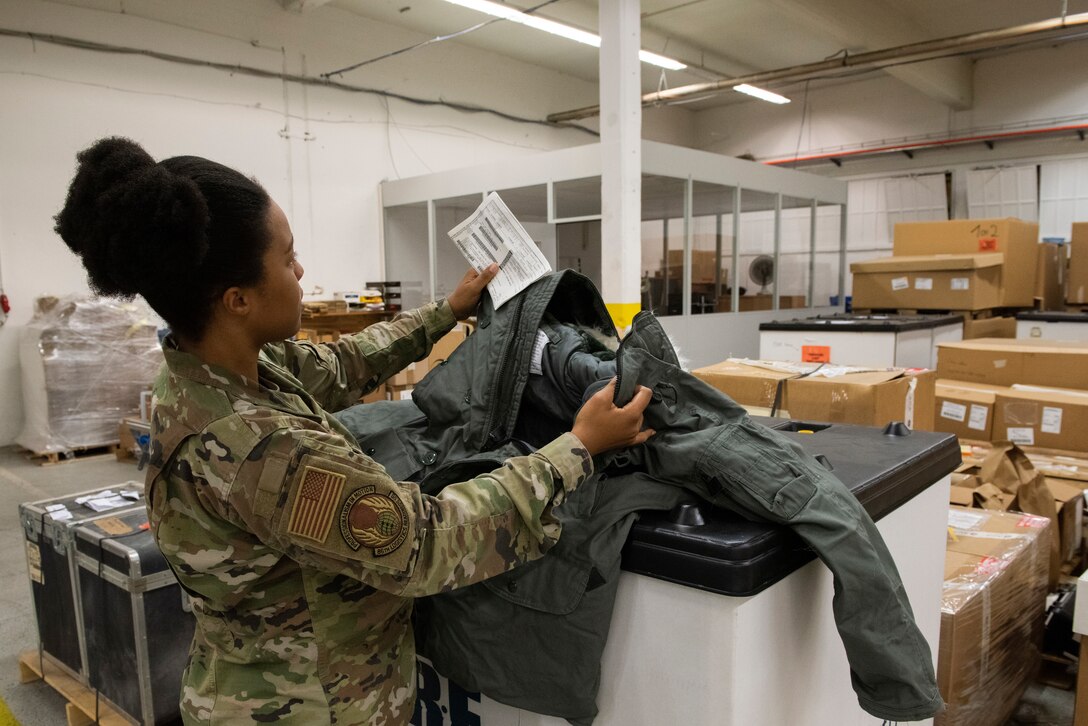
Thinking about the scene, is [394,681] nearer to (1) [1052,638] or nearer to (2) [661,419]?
(2) [661,419]

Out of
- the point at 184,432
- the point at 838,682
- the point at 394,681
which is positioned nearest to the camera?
the point at 184,432

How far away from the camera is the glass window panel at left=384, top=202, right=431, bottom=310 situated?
24.2 feet

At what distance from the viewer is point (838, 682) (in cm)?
116

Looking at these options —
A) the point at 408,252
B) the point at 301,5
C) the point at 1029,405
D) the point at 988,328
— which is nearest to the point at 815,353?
the point at 1029,405

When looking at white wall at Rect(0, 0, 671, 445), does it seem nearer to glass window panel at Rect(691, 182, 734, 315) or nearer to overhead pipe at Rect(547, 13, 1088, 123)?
overhead pipe at Rect(547, 13, 1088, 123)

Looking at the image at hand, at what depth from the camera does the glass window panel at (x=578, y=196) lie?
5.95 meters

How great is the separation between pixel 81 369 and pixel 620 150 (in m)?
3.98

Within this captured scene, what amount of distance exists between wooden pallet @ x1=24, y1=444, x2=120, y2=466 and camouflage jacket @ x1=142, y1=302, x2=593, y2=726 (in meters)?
4.84

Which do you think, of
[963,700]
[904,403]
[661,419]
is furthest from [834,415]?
[661,419]

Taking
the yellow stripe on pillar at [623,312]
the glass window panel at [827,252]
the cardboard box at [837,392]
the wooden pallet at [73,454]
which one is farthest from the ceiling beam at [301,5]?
the glass window panel at [827,252]

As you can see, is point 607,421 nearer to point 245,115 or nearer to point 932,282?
point 932,282

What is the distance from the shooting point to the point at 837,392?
206 centimetres

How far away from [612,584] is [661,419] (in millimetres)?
228

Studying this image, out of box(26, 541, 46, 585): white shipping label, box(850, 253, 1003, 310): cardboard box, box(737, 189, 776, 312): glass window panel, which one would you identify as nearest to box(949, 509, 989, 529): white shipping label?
box(850, 253, 1003, 310): cardboard box
